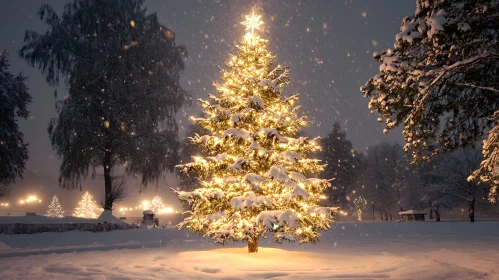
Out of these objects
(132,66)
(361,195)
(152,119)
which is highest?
(132,66)

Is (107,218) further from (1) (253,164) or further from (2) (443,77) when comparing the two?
(2) (443,77)

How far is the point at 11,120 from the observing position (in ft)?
66.9

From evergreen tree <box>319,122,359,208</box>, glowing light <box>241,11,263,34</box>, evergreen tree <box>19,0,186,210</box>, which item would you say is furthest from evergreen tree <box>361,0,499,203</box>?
evergreen tree <box>319,122,359,208</box>

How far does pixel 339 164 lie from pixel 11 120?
3743 centimetres

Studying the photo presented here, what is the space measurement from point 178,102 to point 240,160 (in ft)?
46.1

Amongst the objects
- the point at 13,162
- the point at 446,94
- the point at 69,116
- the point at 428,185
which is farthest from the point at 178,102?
the point at 428,185

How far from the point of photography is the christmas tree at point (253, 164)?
35.5 ft

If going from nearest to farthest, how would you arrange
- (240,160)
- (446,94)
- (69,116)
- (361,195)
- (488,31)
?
1. (488,31)
2. (446,94)
3. (240,160)
4. (69,116)
5. (361,195)

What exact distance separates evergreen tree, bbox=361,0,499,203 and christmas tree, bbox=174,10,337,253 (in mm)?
3319

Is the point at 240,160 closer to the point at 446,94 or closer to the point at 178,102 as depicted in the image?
the point at 446,94

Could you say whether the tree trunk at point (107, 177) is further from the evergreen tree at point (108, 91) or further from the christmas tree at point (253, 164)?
the christmas tree at point (253, 164)

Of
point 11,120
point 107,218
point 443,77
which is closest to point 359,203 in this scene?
point 107,218

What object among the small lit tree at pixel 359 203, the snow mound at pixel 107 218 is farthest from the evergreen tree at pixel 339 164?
the snow mound at pixel 107 218

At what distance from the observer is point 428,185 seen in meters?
48.3
